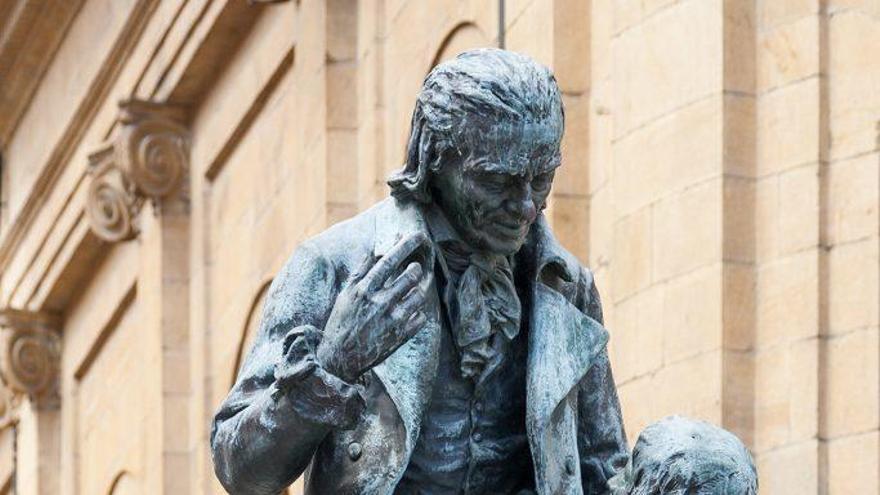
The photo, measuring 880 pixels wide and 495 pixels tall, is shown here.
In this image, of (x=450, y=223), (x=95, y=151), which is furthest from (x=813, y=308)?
(x=95, y=151)

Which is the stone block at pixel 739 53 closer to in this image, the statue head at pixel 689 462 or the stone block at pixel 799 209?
the stone block at pixel 799 209

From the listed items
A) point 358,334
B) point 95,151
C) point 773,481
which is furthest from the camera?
point 95,151

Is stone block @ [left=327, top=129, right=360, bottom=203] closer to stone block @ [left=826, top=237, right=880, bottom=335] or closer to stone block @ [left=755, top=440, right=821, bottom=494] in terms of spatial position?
stone block @ [left=826, top=237, right=880, bottom=335]

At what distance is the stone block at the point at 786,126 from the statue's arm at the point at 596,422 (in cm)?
1028

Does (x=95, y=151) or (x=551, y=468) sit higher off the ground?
(x=95, y=151)

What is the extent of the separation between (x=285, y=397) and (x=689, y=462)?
87cm

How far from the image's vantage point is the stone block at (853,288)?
20891 millimetres

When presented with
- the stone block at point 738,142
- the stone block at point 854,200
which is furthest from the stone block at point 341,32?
the stone block at point 854,200

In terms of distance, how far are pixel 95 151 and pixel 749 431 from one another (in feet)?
47.7

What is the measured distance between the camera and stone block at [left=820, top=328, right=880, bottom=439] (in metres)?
20.7

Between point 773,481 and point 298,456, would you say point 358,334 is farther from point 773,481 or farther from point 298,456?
point 773,481

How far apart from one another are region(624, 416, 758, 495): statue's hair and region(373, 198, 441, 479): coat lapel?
47cm

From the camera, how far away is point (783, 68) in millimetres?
21531

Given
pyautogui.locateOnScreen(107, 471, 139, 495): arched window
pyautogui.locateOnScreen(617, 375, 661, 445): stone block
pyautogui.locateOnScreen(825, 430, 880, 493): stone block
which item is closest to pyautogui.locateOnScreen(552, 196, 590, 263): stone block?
pyautogui.locateOnScreen(617, 375, 661, 445): stone block
